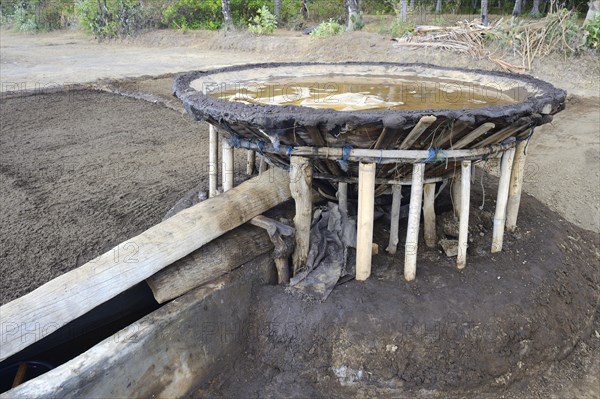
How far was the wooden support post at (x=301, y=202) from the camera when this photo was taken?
307cm

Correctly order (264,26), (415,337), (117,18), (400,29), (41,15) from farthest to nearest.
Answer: (41,15) < (117,18) < (264,26) < (400,29) < (415,337)

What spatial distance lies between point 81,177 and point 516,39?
9.26 meters

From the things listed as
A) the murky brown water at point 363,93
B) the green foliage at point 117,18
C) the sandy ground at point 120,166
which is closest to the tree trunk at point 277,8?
the green foliage at point 117,18

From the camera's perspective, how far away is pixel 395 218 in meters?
3.45

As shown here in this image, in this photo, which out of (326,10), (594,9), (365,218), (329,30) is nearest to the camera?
(365,218)

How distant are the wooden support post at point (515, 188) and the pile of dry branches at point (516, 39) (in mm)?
7420

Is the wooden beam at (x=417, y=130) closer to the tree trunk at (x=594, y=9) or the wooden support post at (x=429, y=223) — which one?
the wooden support post at (x=429, y=223)

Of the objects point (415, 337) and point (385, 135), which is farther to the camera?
point (415, 337)

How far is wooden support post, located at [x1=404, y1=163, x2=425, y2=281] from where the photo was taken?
2971mm

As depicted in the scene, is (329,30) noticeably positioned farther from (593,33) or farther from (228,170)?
(228,170)

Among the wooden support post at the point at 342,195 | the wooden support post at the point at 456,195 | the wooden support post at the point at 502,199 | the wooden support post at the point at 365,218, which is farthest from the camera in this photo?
the wooden support post at the point at 456,195

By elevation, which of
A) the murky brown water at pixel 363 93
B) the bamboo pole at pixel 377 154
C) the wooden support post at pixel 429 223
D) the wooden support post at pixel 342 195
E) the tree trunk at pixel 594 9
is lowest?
the wooden support post at pixel 429 223

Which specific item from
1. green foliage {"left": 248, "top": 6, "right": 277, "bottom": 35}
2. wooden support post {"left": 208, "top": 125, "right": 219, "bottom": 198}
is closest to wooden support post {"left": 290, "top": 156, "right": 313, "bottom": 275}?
wooden support post {"left": 208, "top": 125, "right": 219, "bottom": 198}

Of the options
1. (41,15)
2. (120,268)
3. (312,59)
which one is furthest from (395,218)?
(41,15)
